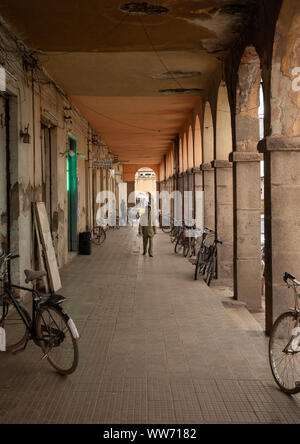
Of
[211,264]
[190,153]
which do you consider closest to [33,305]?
[211,264]

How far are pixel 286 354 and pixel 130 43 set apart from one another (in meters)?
5.71

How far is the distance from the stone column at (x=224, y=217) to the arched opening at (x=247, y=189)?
204 cm

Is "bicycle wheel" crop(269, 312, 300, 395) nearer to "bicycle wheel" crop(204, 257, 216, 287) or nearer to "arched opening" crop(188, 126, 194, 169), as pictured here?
"bicycle wheel" crop(204, 257, 216, 287)

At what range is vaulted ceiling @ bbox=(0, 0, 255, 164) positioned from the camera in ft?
20.7

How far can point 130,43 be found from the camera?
7.70m

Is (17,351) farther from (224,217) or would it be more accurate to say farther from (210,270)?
(224,217)

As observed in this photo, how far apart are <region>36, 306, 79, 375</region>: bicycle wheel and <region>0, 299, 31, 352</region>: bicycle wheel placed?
219 millimetres

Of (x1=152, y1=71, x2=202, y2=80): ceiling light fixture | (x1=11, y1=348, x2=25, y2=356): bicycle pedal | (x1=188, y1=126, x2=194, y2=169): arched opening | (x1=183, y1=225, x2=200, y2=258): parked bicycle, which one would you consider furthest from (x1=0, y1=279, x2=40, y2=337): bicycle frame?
(x1=188, y1=126, x2=194, y2=169): arched opening

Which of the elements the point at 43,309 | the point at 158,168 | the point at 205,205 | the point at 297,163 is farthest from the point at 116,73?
the point at 158,168

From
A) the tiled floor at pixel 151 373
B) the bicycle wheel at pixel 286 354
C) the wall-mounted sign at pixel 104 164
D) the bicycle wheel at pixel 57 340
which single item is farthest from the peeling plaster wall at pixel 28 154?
the wall-mounted sign at pixel 104 164

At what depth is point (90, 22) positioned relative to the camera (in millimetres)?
6727

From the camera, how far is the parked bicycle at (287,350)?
3.94 metres
